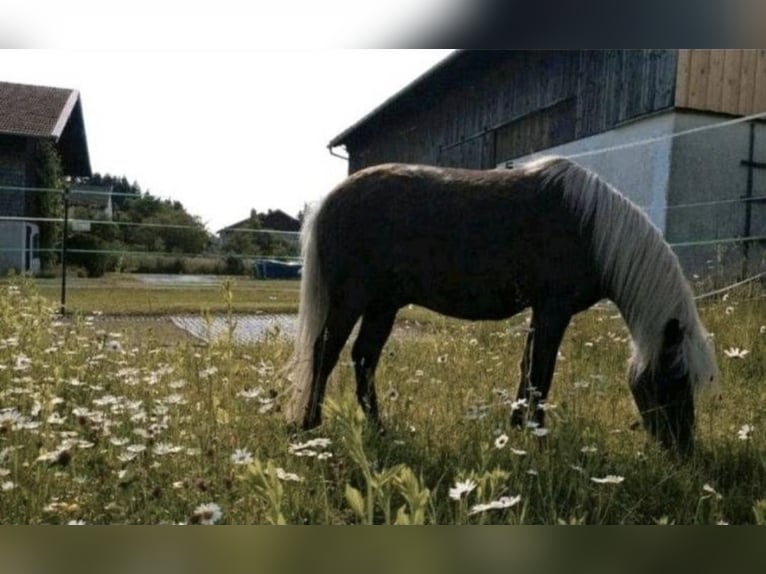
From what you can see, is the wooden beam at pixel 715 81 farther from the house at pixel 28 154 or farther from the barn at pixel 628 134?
the house at pixel 28 154

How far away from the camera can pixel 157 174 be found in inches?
49.9

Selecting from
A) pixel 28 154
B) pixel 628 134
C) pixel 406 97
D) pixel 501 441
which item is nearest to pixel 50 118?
pixel 28 154

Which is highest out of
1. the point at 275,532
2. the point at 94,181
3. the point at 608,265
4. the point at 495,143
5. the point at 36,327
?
the point at 495,143

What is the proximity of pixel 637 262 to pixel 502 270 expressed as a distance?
274 mm

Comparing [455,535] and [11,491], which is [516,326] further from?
[11,491]

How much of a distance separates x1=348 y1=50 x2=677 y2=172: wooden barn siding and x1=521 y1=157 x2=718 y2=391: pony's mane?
132 mm

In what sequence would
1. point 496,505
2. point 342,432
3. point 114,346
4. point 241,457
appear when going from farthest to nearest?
point 114,346
point 241,457
point 342,432
point 496,505

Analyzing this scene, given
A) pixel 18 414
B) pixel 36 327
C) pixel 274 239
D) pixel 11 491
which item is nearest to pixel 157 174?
pixel 274 239

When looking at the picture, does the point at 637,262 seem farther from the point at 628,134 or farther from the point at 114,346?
the point at 114,346

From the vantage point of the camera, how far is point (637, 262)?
1319 millimetres

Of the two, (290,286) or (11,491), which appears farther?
(290,286)

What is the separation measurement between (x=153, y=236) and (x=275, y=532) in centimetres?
66

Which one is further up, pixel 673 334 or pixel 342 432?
pixel 673 334

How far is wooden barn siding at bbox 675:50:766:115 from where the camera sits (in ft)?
3.71
